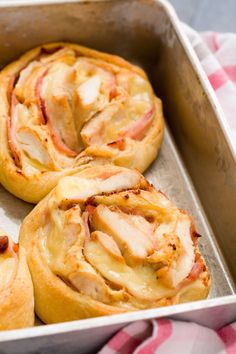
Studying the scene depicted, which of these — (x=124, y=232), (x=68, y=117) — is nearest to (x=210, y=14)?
(x=68, y=117)

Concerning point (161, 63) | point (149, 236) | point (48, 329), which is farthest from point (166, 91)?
point (48, 329)

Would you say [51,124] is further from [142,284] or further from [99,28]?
[142,284]

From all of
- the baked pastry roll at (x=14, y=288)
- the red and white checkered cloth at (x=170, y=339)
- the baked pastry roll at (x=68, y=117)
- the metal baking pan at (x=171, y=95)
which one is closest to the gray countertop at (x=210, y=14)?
the metal baking pan at (x=171, y=95)

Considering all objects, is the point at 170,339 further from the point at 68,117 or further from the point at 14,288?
the point at 68,117

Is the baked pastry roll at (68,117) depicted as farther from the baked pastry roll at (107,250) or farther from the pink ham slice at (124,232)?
the pink ham slice at (124,232)

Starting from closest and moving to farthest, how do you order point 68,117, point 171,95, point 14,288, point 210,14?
point 14,288 → point 68,117 → point 171,95 → point 210,14

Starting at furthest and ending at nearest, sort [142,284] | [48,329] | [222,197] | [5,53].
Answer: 1. [5,53]
2. [222,197]
3. [142,284]
4. [48,329]
